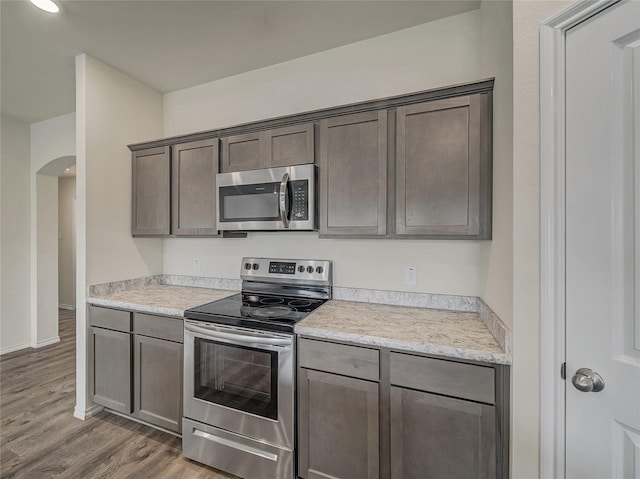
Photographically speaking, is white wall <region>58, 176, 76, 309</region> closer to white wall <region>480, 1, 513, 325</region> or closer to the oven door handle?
the oven door handle

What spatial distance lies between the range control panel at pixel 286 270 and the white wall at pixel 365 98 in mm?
92

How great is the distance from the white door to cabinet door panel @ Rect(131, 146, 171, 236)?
2.60 m

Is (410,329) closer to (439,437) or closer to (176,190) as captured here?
(439,437)

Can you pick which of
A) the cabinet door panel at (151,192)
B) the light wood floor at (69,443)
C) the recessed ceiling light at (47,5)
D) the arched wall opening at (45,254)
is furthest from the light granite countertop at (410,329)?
the arched wall opening at (45,254)

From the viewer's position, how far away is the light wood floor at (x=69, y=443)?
5.64ft

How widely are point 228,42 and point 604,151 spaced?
7.72ft

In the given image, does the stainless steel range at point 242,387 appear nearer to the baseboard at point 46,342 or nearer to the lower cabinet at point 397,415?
the lower cabinet at point 397,415

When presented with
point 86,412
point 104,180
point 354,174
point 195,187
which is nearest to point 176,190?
point 195,187

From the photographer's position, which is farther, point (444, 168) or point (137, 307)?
point (137, 307)

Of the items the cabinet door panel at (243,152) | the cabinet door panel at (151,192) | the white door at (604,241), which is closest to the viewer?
the white door at (604,241)

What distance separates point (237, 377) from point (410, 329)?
1056 mm

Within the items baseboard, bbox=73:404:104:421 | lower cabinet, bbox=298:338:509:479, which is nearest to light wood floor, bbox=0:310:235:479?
baseboard, bbox=73:404:104:421

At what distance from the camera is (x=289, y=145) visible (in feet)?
6.42

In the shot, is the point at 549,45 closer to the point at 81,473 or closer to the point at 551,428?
the point at 551,428
